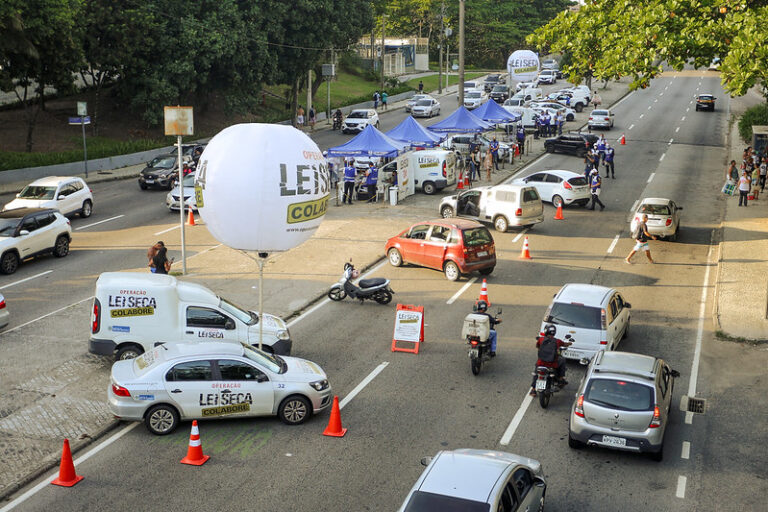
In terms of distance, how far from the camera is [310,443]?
1450cm

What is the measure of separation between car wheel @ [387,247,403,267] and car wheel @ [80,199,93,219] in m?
14.6

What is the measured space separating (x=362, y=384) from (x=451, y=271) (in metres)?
8.44

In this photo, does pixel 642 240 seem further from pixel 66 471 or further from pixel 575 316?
pixel 66 471

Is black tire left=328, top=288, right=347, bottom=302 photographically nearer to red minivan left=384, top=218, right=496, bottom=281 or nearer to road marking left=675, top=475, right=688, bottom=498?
red minivan left=384, top=218, right=496, bottom=281

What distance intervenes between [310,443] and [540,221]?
1907 centimetres

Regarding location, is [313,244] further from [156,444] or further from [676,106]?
[676,106]

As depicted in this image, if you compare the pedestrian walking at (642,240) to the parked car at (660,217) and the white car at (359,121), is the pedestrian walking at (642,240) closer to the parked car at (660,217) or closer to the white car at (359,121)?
the parked car at (660,217)

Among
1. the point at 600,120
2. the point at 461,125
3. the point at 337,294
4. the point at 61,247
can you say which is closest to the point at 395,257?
the point at 337,294

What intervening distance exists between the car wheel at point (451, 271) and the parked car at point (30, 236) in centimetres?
1296

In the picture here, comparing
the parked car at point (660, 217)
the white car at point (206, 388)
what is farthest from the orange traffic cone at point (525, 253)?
the white car at point (206, 388)

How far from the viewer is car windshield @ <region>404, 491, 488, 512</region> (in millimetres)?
9727

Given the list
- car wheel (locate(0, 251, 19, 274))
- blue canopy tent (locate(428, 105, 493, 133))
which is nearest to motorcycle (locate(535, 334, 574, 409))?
car wheel (locate(0, 251, 19, 274))

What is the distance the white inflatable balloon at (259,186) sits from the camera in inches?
604

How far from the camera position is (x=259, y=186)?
50.2 feet
